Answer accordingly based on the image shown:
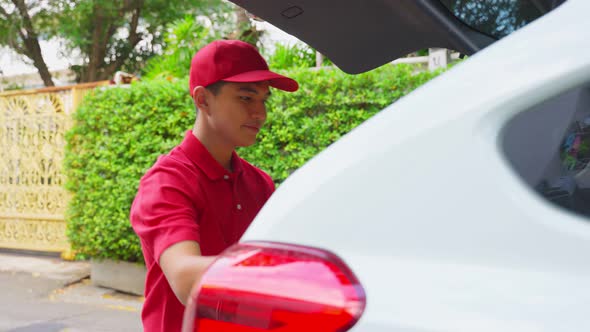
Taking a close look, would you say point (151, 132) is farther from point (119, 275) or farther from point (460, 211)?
point (460, 211)

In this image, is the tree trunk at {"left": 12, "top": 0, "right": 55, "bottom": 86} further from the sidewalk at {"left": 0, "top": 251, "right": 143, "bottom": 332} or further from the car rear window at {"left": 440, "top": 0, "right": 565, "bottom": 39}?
the car rear window at {"left": 440, "top": 0, "right": 565, "bottom": 39}

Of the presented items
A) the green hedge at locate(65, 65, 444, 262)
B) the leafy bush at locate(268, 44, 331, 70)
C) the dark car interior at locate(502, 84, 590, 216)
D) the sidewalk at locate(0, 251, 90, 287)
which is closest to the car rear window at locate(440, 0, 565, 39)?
the dark car interior at locate(502, 84, 590, 216)

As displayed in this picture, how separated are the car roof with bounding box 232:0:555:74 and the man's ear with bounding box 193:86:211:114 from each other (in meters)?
0.43

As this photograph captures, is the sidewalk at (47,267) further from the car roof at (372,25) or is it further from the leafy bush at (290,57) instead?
the car roof at (372,25)

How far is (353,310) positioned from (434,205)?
22 cm

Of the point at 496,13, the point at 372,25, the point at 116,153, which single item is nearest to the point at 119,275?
the point at 116,153

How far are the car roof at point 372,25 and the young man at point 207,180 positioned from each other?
0.36 metres

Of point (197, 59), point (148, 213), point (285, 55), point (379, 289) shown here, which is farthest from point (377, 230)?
point (285, 55)

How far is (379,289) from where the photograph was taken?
1.08 meters

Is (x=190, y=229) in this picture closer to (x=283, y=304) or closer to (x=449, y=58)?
(x=283, y=304)

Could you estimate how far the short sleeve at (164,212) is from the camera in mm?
1652

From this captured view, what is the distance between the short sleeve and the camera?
165cm

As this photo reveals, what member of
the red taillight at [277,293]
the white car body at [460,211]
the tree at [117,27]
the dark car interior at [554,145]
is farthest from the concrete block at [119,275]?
the tree at [117,27]

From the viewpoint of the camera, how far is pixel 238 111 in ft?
6.53
